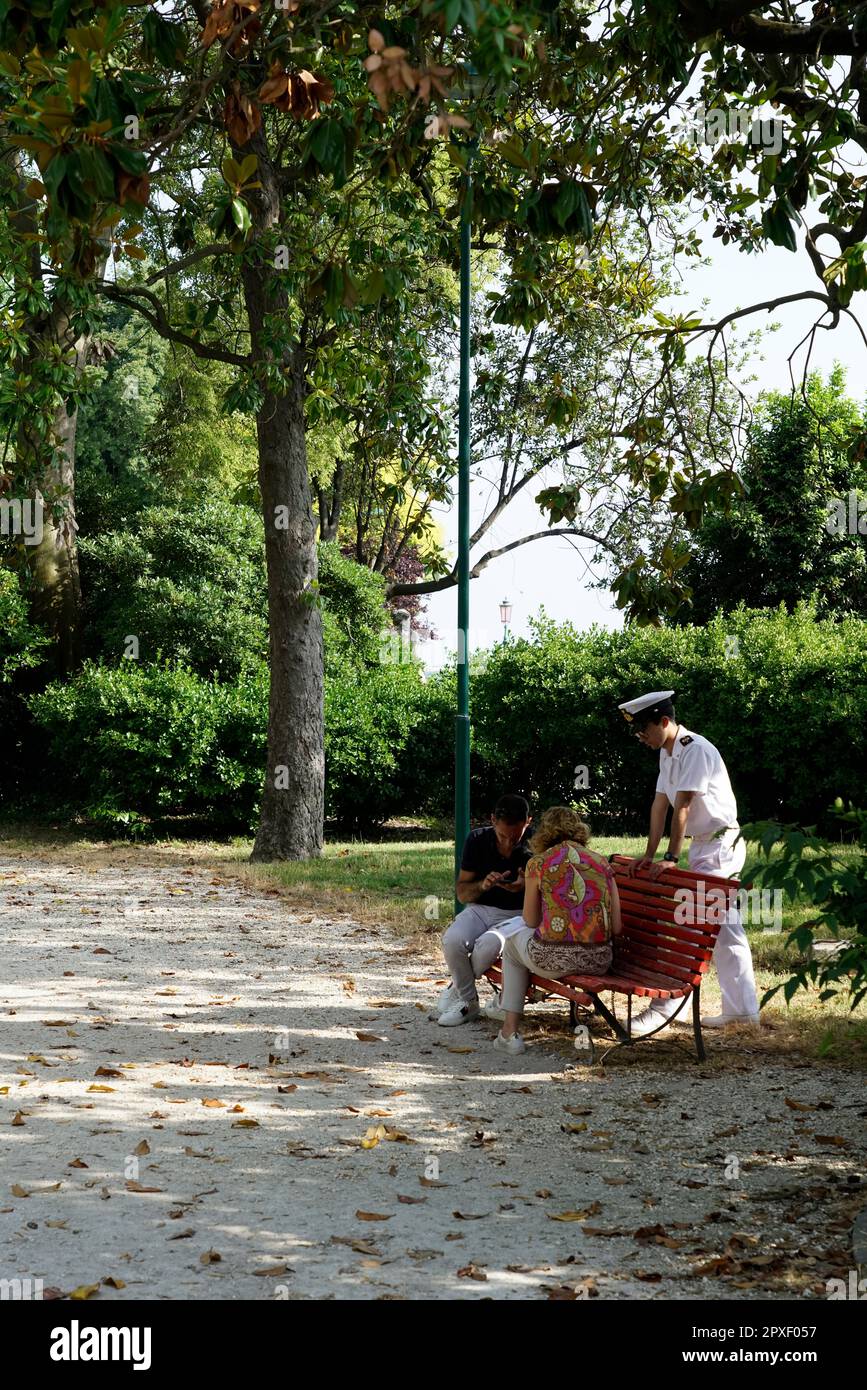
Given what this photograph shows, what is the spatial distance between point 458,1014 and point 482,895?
73 centimetres

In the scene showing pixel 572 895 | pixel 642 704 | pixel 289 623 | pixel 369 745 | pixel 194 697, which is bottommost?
pixel 572 895

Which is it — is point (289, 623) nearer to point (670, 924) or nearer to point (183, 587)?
point (183, 587)

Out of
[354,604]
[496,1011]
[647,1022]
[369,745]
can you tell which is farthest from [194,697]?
[647,1022]

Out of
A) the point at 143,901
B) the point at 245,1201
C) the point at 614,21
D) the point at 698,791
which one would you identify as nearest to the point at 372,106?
the point at 614,21

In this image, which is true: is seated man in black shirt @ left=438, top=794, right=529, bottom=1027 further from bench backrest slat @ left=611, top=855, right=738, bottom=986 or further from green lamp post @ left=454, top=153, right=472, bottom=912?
green lamp post @ left=454, top=153, right=472, bottom=912

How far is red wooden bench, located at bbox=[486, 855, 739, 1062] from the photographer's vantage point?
23.5ft

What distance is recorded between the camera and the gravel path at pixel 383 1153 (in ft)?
14.9

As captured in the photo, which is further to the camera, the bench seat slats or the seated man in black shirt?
the seated man in black shirt

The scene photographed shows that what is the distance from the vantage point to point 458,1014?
837 centimetres

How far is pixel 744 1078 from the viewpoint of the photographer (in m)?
7.21

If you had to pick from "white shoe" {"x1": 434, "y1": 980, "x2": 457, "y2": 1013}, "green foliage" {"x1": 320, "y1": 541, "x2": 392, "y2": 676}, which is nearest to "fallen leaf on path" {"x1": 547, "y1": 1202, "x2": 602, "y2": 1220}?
"white shoe" {"x1": 434, "y1": 980, "x2": 457, "y2": 1013}

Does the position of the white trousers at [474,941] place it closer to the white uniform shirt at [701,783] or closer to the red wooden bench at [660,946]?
the red wooden bench at [660,946]

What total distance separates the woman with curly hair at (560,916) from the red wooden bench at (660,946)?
0.44ft

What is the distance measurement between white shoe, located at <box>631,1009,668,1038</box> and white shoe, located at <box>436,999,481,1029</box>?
989 mm
